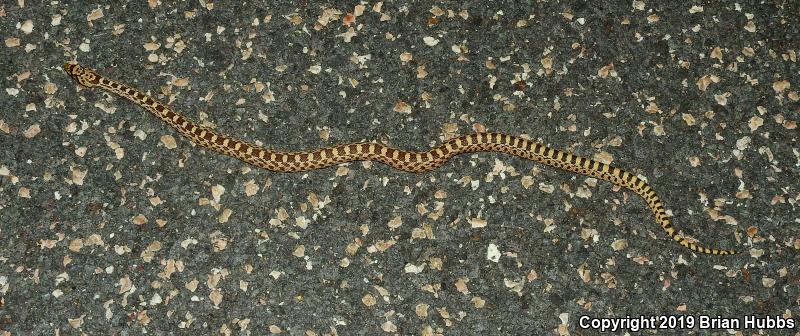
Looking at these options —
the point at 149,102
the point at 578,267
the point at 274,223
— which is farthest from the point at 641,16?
the point at 149,102

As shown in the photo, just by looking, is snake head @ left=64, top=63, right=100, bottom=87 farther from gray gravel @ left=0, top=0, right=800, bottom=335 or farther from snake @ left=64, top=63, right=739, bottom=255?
gray gravel @ left=0, top=0, right=800, bottom=335

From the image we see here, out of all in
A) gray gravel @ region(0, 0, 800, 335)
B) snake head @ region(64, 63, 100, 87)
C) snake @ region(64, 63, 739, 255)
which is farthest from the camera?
snake head @ region(64, 63, 100, 87)

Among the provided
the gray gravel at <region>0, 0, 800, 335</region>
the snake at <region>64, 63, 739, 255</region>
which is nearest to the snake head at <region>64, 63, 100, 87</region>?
the snake at <region>64, 63, 739, 255</region>

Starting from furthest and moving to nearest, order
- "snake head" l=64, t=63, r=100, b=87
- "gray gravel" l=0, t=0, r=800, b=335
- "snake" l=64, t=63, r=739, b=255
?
"snake head" l=64, t=63, r=100, b=87 → "snake" l=64, t=63, r=739, b=255 → "gray gravel" l=0, t=0, r=800, b=335

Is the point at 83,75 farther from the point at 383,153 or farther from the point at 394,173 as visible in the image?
the point at 394,173

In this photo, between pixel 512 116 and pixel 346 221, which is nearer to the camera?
pixel 346 221

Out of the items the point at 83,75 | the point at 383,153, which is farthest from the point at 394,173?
the point at 83,75

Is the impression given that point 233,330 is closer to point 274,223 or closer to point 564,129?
point 274,223
